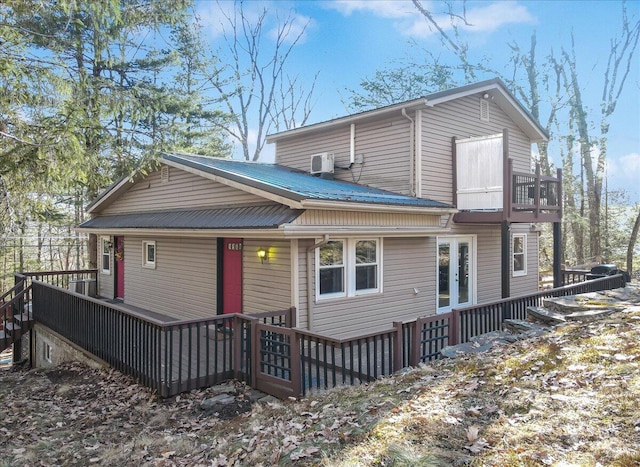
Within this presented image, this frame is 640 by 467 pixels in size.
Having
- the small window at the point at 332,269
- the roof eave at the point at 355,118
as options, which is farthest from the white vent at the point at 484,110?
the small window at the point at 332,269

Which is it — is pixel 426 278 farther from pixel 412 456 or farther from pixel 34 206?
pixel 34 206

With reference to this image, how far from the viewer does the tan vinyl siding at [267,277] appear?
8203 millimetres

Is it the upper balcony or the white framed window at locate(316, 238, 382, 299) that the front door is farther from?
the white framed window at locate(316, 238, 382, 299)

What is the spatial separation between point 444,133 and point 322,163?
3.14 m

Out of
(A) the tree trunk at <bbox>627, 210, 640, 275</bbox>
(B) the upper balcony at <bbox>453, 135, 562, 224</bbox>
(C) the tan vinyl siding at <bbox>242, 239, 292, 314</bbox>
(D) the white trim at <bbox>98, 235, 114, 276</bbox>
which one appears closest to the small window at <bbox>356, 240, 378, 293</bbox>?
(C) the tan vinyl siding at <bbox>242, 239, 292, 314</bbox>

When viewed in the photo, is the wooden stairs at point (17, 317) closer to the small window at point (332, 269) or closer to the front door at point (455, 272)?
the small window at point (332, 269)

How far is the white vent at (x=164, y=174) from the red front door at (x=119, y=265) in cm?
350

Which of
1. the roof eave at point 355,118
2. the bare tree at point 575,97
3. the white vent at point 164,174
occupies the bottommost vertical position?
the white vent at point 164,174

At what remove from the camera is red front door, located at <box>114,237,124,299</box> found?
1392 cm

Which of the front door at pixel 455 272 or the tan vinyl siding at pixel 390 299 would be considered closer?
the tan vinyl siding at pixel 390 299

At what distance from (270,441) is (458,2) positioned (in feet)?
85.3

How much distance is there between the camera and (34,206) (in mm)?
8484

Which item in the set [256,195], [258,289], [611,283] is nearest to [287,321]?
[258,289]

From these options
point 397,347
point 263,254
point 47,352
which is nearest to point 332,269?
point 263,254
